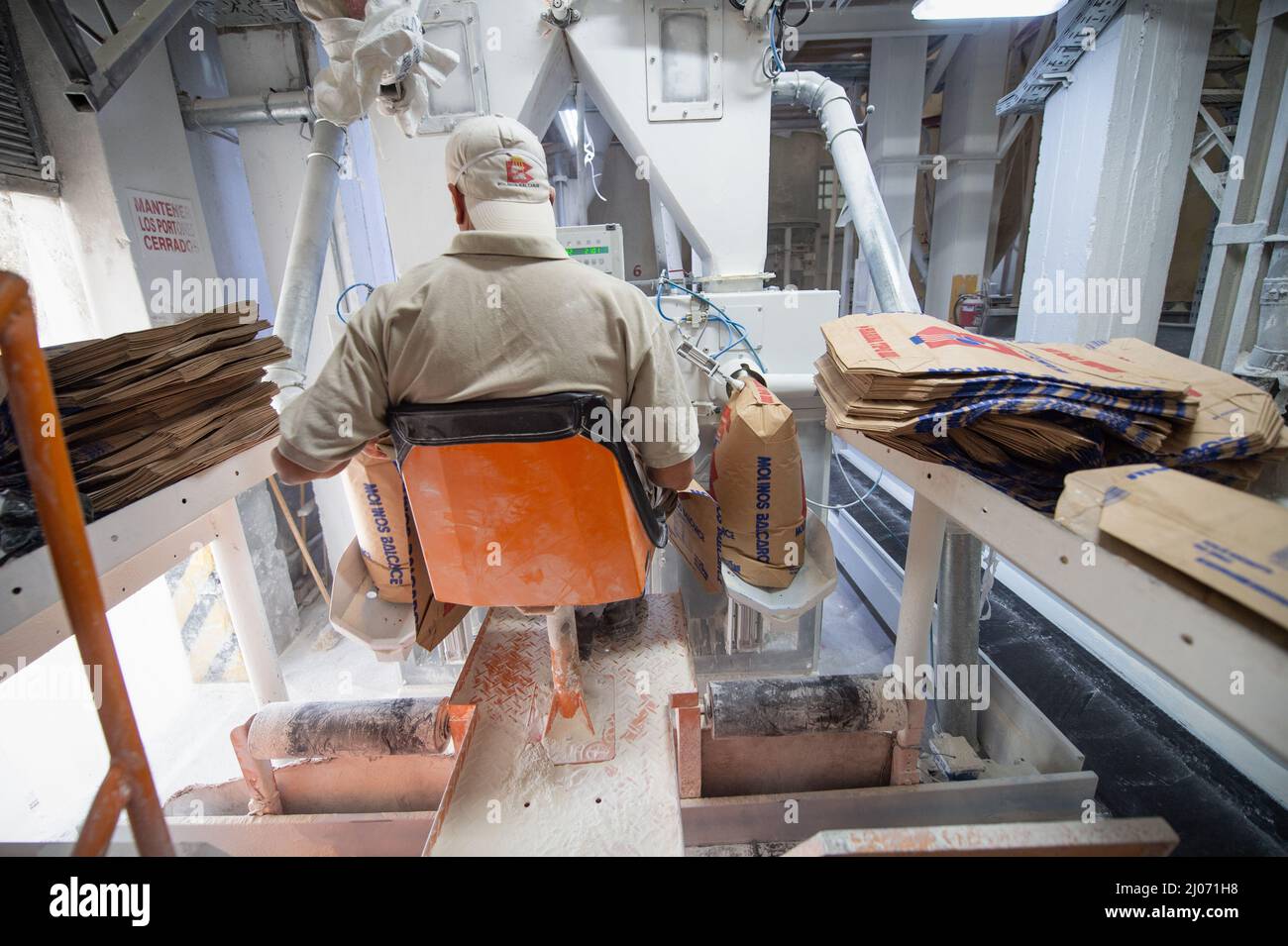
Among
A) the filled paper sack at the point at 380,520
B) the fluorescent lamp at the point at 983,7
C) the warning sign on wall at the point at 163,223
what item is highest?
the fluorescent lamp at the point at 983,7

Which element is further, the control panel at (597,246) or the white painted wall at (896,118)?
the white painted wall at (896,118)

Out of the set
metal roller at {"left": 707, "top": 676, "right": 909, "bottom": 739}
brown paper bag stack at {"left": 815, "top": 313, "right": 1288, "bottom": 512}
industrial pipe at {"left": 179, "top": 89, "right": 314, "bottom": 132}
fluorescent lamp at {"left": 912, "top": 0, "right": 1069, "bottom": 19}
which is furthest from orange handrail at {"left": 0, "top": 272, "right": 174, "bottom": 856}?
fluorescent lamp at {"left": 912, "top": 0, "right": 1069, "bottom": 19}

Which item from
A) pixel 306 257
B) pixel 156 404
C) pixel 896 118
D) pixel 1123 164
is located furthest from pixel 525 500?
pixel 896 118

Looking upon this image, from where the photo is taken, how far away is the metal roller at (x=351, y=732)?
1604mm

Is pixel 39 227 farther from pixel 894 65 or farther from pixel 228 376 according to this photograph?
pixel 894 65

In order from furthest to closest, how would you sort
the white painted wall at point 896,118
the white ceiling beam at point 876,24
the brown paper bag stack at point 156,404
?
the white painted wall at point 896,118, the white ceiling beam at point 876,24, the brown paper bag stack at point 156,404

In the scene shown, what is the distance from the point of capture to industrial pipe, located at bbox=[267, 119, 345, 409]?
6.66ft

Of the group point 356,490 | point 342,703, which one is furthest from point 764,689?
point 356,490

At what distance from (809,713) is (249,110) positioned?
12.9 ft

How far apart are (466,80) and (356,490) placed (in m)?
1.75

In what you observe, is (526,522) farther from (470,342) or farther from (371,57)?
(371,57)

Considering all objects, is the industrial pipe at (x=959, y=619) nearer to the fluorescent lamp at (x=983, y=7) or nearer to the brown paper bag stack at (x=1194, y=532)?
the brown paper bag stack at (x=1194, y=532)

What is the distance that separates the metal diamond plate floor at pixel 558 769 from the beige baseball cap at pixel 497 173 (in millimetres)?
1390

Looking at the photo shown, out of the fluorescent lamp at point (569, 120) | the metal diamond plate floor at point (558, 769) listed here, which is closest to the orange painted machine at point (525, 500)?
the metal diamond plate floor at point (558, 769)
